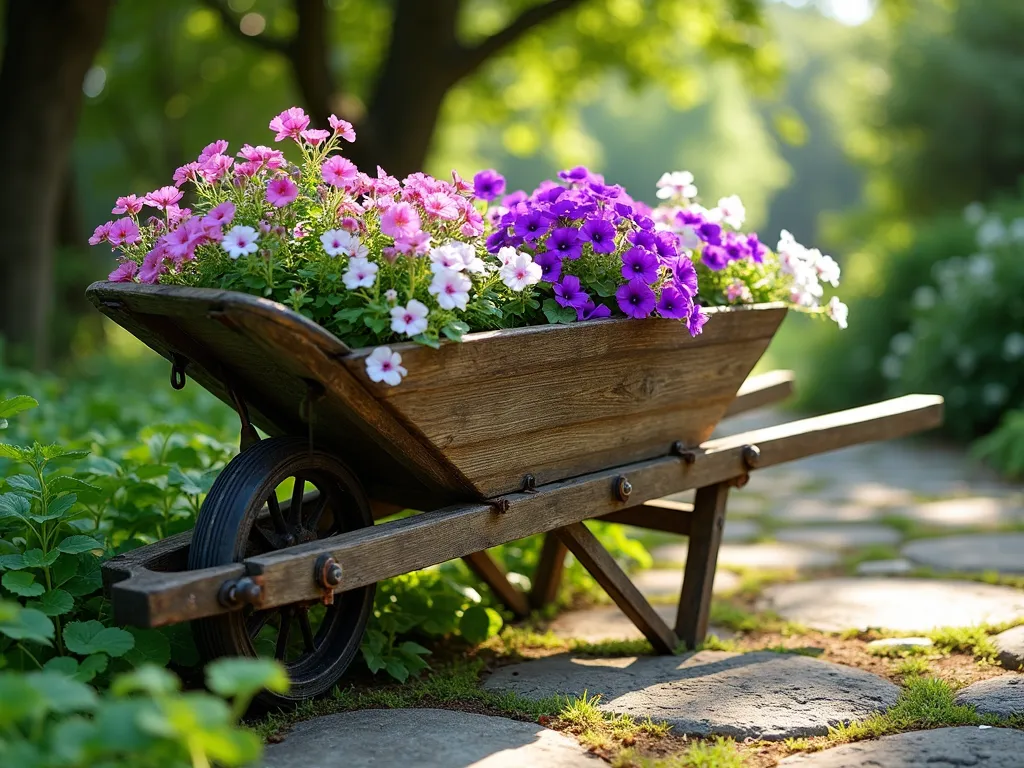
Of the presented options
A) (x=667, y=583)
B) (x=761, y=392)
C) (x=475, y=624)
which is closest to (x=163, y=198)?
(x=475, y=624)

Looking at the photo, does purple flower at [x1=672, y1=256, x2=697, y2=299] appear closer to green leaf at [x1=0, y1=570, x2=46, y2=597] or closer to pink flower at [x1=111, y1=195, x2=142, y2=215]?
pink flower at [x1=111, y1=195, x2=142, y2=215]

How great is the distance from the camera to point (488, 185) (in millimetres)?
2738

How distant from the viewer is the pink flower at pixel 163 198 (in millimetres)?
2311

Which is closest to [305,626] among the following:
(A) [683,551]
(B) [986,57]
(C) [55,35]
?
(A) [683,551]

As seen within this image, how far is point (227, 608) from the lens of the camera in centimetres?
194

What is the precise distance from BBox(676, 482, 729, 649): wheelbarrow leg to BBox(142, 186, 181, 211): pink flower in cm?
153

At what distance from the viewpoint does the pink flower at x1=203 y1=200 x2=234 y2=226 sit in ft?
7.00

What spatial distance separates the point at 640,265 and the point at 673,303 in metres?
0.12

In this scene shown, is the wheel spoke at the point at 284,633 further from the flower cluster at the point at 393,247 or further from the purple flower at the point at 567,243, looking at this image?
the purple flower at the point at 567,243

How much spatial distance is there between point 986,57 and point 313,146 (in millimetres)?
12839

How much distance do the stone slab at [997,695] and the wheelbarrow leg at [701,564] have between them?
685 mm

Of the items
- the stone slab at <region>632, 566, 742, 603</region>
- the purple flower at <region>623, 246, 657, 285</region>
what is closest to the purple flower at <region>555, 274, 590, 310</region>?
the purple flower at <region>623, 246, 657, 285</region>

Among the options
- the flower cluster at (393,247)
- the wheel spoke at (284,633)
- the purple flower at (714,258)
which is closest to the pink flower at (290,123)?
the flower cluster at (393,247)

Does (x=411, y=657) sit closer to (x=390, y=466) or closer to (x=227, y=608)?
(x=390, y=466)
